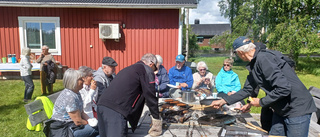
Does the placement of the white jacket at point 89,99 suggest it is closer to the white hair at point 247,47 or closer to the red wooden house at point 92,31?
the white hair at point 247,47

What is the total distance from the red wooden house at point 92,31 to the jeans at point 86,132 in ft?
18.4

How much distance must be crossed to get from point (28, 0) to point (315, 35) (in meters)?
12.7

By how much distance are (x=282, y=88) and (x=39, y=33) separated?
352 inches

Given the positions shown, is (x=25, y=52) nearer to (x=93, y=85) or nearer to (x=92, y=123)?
(x=93, y=85)

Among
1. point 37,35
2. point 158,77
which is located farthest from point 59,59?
point 158,77

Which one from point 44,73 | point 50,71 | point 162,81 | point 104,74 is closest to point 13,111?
point 44,73

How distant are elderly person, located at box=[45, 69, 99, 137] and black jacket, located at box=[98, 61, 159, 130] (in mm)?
428

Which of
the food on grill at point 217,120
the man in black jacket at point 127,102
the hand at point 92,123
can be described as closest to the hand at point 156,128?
the man in black jacket at point 127,102

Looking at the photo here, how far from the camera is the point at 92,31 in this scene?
8.39 m

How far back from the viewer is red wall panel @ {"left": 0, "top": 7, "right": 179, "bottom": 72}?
324 inches

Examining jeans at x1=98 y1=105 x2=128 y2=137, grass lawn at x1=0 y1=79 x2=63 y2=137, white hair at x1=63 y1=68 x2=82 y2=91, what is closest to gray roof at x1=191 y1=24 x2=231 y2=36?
grass lawn at x1=0 y1=79 x2=63 y2=137

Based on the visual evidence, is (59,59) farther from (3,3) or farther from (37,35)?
(3,3)

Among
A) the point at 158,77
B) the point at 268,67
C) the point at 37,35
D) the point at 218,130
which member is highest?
the point at 37,35

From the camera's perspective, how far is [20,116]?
457 cm
